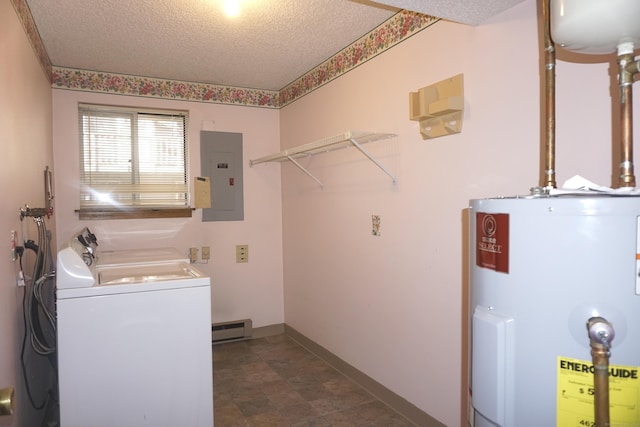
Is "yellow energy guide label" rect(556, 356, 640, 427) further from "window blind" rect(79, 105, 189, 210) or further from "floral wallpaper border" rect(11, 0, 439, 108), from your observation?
"window blind" rect(79, 105, 189, 210)

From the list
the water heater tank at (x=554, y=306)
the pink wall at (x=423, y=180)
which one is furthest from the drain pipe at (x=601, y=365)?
the pink wall at (x=423, y=180)

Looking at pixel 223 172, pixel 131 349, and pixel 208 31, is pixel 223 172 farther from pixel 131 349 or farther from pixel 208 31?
pixel 131 349

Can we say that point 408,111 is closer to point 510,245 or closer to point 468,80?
point 468,80

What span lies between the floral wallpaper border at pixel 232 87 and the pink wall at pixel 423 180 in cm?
10

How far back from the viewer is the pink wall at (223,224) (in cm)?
339

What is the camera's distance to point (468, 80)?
203cm

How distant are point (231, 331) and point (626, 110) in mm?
3560

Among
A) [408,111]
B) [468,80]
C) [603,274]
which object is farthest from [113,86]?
[603,274]

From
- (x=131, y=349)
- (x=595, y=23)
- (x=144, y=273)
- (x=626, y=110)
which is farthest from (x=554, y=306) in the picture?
(x=144, y=273)

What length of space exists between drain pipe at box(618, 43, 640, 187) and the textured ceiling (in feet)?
2.66

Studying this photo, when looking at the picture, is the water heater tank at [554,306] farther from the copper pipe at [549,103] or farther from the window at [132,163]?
the window at [132,163]

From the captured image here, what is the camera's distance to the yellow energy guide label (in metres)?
0.91

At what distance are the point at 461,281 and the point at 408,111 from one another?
1021 millimetres

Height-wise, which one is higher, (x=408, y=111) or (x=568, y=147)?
(x=408, y=111)
